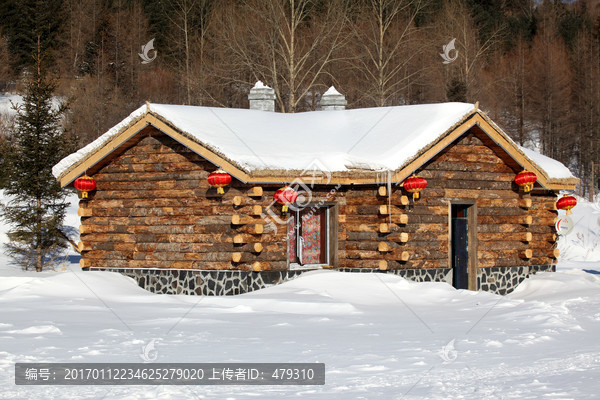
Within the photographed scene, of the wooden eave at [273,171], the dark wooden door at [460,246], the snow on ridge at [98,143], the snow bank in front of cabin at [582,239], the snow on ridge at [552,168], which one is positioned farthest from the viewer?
the snow bank in front of cabin at [582,239]

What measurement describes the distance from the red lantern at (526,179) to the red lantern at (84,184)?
10267 millimetres

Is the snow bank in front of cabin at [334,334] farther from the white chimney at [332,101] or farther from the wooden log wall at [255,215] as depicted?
the white chimney at [332,101]

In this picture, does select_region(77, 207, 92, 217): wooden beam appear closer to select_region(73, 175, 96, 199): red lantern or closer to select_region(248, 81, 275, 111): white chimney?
select_region(73, 175, 96, 199): red lantern

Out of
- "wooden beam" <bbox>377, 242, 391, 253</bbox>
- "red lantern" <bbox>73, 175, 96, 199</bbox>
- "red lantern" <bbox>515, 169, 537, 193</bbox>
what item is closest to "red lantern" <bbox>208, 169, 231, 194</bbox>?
Answer: "red lantern" <bbox>73, 175, 96, 199</bbox>

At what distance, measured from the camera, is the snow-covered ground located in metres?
7.17

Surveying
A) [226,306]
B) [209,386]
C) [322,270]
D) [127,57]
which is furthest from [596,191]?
[209,386]

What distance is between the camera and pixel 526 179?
17125mm

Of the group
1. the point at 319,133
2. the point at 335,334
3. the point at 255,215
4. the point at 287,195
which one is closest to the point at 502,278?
the point at 319,133

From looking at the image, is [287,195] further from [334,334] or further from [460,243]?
[460,243]

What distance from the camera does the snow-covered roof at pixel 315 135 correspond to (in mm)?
15516

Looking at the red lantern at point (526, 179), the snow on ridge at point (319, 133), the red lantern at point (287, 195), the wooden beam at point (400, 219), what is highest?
the snow on ridge at point (319, 133)

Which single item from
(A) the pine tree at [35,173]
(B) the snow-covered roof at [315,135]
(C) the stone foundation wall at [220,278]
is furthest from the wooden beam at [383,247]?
(A) the pine tree at [35,173]

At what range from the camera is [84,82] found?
42656 millimetres

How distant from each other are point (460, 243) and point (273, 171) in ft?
18.3
